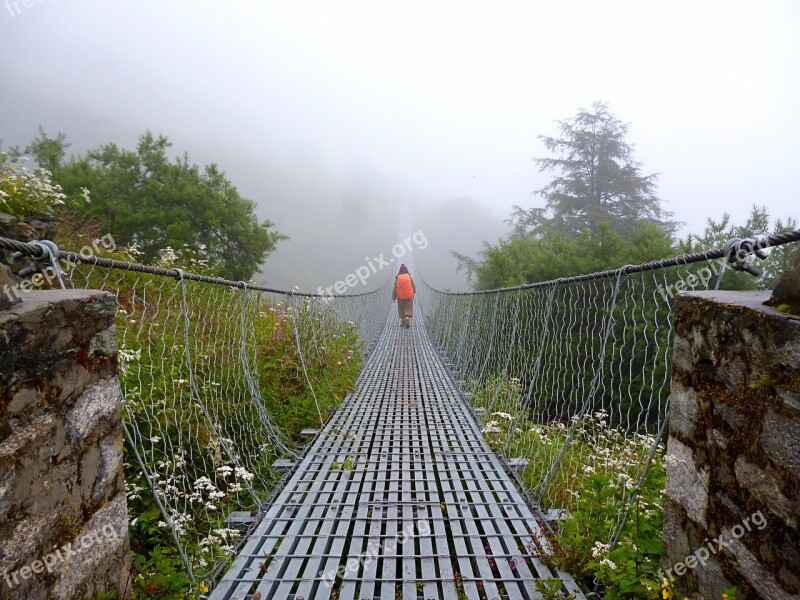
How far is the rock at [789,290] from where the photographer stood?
2.93ft

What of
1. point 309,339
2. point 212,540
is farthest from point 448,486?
point 309,339

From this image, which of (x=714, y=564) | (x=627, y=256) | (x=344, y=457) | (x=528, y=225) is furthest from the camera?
(x=528, y=225)

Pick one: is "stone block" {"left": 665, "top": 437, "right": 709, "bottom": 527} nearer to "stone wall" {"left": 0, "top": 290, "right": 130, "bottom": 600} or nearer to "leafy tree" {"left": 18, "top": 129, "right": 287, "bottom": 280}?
"stone wall" {"left": 0, "top": 290, "right": 130, "bottom": 600}

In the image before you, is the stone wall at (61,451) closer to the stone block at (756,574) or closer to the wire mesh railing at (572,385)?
the wire mesh railing at (572,385)

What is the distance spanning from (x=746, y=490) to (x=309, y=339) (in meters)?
4.19

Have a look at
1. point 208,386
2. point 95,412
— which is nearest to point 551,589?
point 95,412

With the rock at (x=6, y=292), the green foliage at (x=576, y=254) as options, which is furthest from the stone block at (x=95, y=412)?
the green foliage at (x=576, y=254)

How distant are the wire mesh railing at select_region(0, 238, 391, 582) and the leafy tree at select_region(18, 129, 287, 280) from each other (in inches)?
365

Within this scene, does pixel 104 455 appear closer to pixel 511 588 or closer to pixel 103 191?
pixel 511 588

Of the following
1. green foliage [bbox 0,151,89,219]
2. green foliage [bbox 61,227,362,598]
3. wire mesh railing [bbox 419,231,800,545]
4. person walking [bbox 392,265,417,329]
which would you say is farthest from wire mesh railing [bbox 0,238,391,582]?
person walking [bbox 392,265,417,329]

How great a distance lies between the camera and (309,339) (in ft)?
15.6

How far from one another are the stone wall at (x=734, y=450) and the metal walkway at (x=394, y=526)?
25.1 inches

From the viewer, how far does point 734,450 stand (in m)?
1.03

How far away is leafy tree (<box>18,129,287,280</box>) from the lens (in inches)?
501
